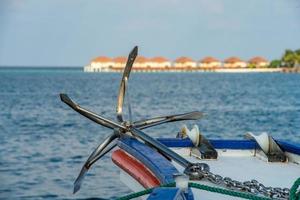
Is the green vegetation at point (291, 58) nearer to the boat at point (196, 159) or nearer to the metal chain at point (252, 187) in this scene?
the boat at point (196, 159)

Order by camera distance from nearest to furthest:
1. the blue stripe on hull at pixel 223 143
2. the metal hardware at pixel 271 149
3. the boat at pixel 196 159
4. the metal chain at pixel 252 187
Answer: the metal chain at pixel 252 187 → the boat at pixel 196 159 → the metal hardware at pixel 271 149 → the blue stripe on hull at pixel 223 143

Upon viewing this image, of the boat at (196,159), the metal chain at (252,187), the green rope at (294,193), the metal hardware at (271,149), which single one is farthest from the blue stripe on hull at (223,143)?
the green rope at (294,193)

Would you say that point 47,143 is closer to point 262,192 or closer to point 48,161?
point 48,161

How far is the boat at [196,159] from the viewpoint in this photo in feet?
16.1

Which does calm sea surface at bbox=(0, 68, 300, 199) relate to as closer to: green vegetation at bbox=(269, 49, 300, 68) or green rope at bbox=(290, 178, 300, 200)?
green rope at bbox=(290, 178, 300, 200)

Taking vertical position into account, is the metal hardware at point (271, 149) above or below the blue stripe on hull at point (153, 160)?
below

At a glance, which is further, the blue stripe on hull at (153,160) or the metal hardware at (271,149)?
the metal hardware at (271,149)

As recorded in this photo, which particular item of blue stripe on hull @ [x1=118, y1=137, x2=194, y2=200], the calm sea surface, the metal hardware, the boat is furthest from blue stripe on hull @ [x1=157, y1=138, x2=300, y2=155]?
the calm sea surface

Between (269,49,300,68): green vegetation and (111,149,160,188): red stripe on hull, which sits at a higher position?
(269,49,300,68): green vegetation

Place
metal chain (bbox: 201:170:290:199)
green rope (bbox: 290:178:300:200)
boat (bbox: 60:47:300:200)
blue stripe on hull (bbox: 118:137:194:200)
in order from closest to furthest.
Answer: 1. green rope (bbox: 290:178:300:200)
2. metal chain (bbox: 201:170:290:199)
3. blue stripe on hull (bbox: 118:137:194:200)
4. boat (bbox: 60:47:300:200)

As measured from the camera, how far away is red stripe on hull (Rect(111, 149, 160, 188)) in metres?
5.16

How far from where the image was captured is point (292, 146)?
6.90 m

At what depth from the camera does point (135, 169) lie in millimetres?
5734

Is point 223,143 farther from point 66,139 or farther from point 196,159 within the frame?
point 66,139
